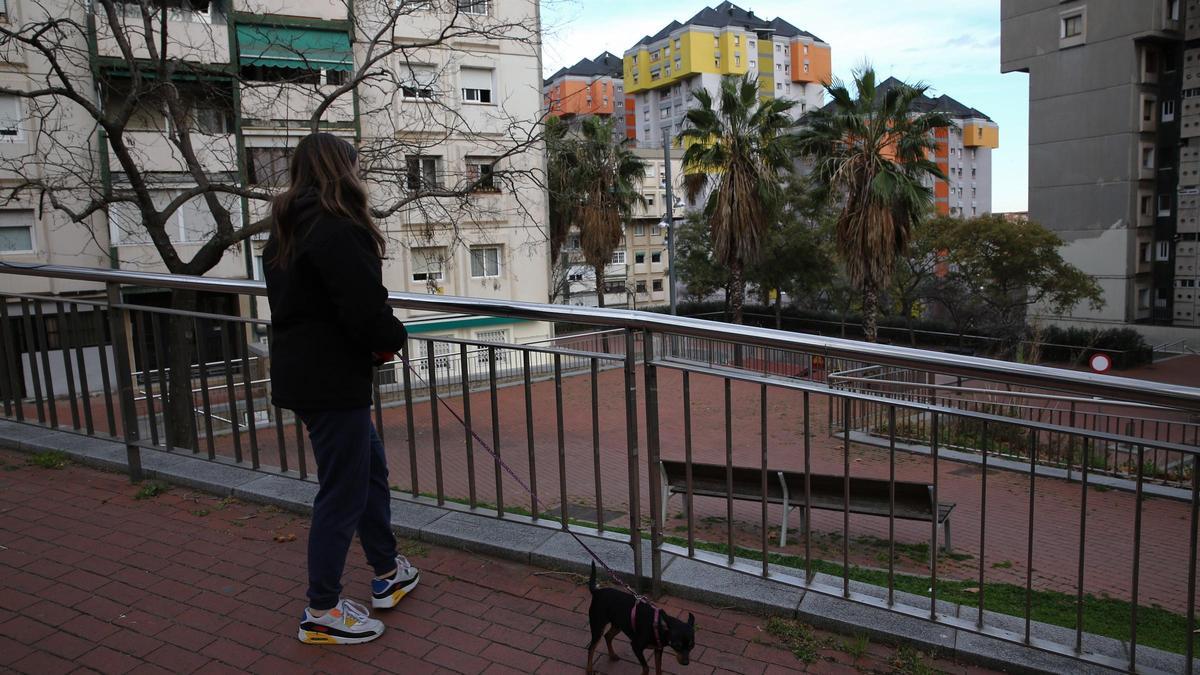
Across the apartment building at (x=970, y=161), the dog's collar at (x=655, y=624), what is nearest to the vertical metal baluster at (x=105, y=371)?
the dog's collar at (x=655, y=624)

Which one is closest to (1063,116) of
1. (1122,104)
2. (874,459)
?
(1122,104)

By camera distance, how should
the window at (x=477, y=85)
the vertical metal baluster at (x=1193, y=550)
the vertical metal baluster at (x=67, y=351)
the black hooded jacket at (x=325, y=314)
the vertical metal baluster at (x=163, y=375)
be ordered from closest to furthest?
the vertical metal baluster at (x=1193, y=550), the black hooded jacket at (x=325, y=314), the vertical metal baluster at (x=163, y=375), the vertical metal baluster at (x=67, y=351), the window at (x=477, y=85)

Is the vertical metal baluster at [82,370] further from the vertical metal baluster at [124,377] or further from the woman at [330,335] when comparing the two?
the woman at [330,335]

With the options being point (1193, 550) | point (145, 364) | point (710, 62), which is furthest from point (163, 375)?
point (710, 62)

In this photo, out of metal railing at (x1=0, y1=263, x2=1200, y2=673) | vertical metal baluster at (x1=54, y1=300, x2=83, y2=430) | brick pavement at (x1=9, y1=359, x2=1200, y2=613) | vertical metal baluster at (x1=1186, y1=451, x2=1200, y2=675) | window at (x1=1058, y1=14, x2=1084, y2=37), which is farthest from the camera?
window at (x1=1058, y1=14, x2=1084, y2=37)

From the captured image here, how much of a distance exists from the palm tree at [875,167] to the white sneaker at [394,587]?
2218 centimetres

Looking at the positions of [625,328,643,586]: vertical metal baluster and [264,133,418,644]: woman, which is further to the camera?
[625,328,643,586]: vertical metal baluster

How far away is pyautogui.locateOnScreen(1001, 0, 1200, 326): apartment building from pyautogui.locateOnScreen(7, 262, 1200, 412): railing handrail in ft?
Result: 142

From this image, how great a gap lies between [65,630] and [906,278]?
36.5 m

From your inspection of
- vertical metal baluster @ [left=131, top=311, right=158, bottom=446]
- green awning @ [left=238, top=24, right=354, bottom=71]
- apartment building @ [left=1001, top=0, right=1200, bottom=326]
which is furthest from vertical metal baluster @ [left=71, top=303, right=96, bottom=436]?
apartment building @ [left=1001, top=0, right=1200, bottom=326]

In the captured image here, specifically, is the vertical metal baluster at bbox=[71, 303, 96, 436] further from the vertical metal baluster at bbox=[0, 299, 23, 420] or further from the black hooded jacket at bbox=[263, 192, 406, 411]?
the black hooded jacket at bbox=[263, 192, 406, 411]

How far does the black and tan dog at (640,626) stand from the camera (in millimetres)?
2510

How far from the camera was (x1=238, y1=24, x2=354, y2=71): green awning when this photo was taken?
23.5 meters

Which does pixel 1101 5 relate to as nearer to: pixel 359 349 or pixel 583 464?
pixel 583 464
